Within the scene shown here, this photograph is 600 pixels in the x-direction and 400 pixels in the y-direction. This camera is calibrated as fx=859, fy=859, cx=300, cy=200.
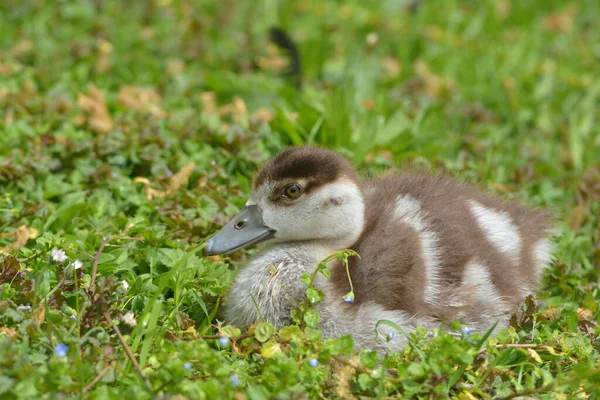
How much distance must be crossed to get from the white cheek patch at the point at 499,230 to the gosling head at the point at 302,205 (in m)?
0.58

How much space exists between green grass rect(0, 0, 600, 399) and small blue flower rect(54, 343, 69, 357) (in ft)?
0.09

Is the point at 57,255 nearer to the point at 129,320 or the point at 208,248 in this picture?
the point at 129,320

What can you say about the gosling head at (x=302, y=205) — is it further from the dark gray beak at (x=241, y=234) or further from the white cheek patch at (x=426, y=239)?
the white cheek patch at (x=426, y=239)

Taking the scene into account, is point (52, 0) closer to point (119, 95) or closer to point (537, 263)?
point (119, 95)

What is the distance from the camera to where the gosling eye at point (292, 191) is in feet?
11.2

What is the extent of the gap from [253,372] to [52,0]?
427 cm

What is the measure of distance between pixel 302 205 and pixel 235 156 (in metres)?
1.36

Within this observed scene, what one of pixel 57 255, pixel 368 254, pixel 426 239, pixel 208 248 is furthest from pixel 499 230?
pixel 57 255

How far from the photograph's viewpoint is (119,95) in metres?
5.37

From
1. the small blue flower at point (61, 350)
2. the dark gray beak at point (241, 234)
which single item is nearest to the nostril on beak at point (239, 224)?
the dark gray beak at point (241, 234)

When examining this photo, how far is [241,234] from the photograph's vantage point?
11.4 feet

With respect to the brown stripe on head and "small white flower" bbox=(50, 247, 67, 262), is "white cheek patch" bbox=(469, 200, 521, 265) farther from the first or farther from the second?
"small white flower" bbox=(50, 247, 67, 262)

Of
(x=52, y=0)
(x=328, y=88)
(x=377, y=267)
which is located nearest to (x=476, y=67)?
(x=328, y=88)

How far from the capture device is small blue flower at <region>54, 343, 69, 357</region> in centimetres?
269
